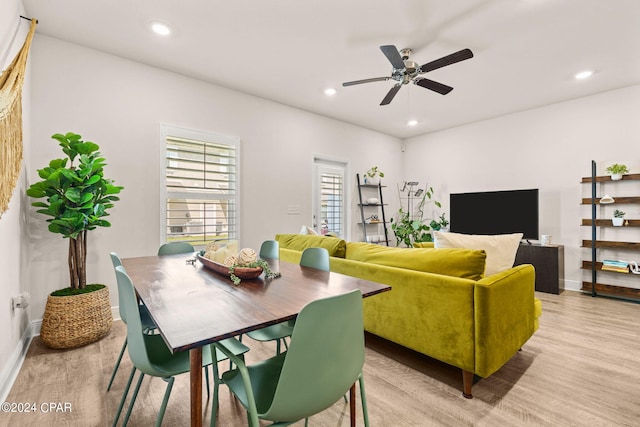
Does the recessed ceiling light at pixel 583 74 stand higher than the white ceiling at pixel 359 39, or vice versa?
the white ceiling at pixel 359 39

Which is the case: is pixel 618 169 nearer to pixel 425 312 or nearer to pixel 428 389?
pixel 425 312

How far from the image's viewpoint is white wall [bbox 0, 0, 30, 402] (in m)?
1.89

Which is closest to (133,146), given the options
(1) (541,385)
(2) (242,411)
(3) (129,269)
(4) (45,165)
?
(4) (45,165)

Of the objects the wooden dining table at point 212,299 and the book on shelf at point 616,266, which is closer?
the wooden dining table at point 212,299

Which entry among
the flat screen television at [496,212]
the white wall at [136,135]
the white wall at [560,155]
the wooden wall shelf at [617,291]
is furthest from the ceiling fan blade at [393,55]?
the wooden wall shelf at [617,291]

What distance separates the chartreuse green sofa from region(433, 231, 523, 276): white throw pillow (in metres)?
0.15

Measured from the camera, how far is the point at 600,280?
410cm

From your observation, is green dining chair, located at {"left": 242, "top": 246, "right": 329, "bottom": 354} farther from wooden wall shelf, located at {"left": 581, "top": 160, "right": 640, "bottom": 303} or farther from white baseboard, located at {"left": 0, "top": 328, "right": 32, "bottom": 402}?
wooden wall shelf, located at {"left": 581, "top": 160, "right": 640, "bottom": 303}

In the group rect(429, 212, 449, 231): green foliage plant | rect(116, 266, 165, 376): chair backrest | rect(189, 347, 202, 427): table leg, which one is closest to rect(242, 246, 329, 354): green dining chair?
rect(116, 266, 165, 376): chair backrest

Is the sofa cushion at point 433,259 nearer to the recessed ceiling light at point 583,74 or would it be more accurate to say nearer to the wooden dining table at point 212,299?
the wooden dining table at point 212,299

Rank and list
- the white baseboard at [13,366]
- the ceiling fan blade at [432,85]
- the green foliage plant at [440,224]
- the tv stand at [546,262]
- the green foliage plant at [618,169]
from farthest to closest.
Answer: the green foliage plant at [440,224], the tv stand at [546,262], the green foliage plant at [618,169], the ceiling fan blade at [432,85], the white baseboard at [13,366]

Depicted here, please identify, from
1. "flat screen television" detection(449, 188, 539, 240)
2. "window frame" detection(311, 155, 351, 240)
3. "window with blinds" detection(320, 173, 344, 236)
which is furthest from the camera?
"window with blinds" detection(320, 173, 344, 236)

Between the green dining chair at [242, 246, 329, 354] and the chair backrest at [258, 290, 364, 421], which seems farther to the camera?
the green dining chair at [242, 246, 329, 354]

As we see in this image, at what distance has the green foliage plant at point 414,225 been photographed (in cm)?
546
